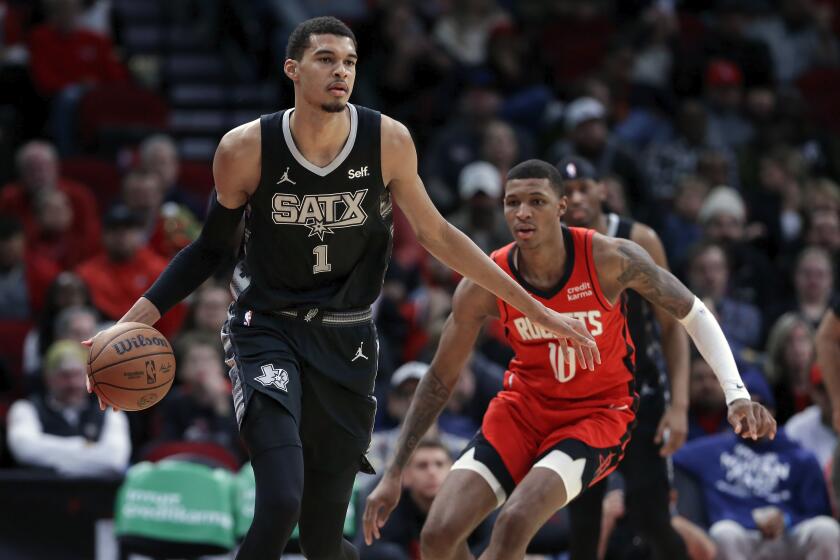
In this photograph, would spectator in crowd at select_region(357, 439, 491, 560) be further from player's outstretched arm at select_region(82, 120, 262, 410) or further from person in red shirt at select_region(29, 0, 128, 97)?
person in red shirt at select_region(29, 0, 128, 97)

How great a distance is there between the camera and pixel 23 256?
385 inches

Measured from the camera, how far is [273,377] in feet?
16.1

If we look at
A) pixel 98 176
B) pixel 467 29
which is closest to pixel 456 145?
pixel 467 29

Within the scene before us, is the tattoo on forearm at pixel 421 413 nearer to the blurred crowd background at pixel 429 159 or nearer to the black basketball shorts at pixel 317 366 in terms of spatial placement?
the black basketball shorts at pixel 317 366

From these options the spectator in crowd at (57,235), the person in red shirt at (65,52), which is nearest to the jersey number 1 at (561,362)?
the spectator in crowd at (57,235)

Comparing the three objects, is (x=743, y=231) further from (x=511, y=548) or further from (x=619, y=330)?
(x=511, y=548)

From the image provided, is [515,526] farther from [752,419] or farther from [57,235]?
[57,235]

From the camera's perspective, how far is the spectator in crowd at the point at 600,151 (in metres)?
10.7

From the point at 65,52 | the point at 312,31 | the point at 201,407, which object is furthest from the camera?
the point at 65,52

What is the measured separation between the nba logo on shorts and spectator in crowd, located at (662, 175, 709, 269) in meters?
6.32

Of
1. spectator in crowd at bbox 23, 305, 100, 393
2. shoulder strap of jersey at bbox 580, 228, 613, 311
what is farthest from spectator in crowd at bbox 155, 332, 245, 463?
shoulder strap of jersey at bbox 580, 228, 613, 311

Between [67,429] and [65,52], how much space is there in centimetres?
445

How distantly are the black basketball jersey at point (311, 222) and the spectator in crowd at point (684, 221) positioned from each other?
599cm

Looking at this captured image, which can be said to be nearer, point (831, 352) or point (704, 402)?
point (831, 352)
